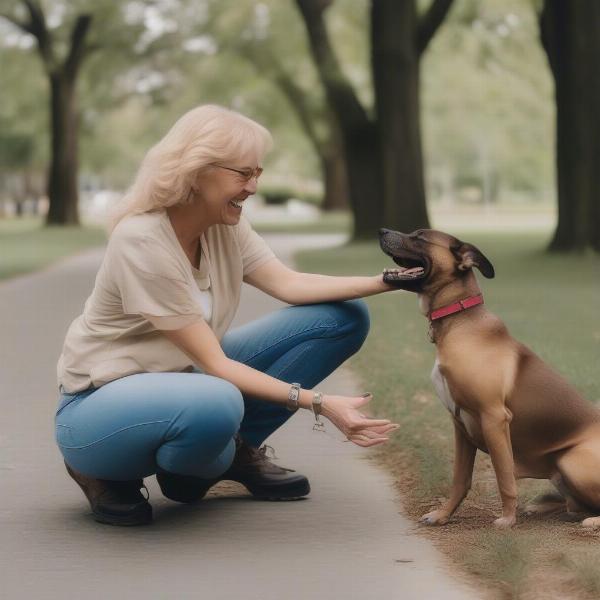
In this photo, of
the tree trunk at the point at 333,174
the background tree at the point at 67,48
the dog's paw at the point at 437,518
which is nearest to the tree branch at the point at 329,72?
the background tree at the point at 67,48

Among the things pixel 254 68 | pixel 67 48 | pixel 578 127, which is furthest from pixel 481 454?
pixel 254 68

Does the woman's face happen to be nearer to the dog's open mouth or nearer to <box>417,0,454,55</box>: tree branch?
the dog's open mouth

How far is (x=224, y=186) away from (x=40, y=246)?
2756cm

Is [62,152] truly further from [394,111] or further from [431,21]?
[431,21]

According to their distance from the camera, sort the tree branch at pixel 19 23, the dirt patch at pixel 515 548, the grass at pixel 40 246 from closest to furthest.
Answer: the dirt patch at pixel 515 548, the grass at pixel 40 246, the tree branch at pixel 19 23

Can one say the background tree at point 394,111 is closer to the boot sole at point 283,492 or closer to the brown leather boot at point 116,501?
the boot sole at point 283,492

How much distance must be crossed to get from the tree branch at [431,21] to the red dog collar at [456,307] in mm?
21455

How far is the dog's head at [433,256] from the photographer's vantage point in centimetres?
546

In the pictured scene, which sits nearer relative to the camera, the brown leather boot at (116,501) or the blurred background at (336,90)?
the brown leather boot at (116,501)

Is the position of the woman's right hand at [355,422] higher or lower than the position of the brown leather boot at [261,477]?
higher

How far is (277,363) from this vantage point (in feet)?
19.7

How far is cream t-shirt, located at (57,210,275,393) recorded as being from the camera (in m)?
5.34

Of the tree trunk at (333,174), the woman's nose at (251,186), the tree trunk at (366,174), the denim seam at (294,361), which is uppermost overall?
the woman's nose at (251,186)

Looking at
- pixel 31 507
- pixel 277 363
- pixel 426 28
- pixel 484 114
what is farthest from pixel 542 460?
pixel 484 114
